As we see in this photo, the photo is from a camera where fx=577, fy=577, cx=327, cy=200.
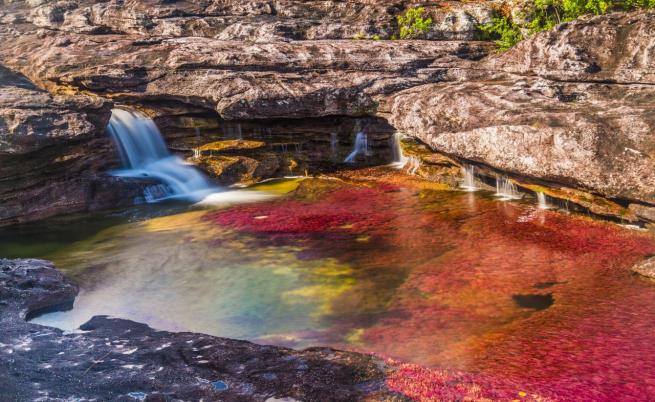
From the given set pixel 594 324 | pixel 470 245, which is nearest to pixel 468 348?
pixel 594 324

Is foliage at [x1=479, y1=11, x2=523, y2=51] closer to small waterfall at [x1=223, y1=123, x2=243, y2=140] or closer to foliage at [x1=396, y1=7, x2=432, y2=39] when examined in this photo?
foliage at [x1=396, y1=7, x2=432, y2=39]

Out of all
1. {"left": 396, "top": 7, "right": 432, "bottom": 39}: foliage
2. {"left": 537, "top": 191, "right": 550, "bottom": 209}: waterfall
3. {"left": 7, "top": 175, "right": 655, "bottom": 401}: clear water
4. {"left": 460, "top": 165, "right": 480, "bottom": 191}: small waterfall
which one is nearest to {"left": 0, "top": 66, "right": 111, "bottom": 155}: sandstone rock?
{"left": 7, "top": 175, "right": 655, "bottom": 401}: clear water

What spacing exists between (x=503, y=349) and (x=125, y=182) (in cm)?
1731

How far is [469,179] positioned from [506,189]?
1.67m

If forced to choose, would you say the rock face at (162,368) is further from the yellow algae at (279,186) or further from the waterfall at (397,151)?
the waterfall at (397,151)

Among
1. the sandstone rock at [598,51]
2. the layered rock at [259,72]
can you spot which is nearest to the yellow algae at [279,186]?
the layered rock at [259,72]

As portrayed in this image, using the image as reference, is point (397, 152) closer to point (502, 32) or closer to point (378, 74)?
point (378, 74)

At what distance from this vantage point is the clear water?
35.2 ft

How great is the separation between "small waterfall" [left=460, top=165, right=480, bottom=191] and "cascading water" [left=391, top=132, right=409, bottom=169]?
3.93 m

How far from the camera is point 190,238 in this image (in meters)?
18.9

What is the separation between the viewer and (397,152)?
87.3 ft

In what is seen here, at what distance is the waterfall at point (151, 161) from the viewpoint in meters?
24.5

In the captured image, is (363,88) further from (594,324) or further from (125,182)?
(594,324)

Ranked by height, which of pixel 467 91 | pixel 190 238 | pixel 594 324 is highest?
pixel 467 91
